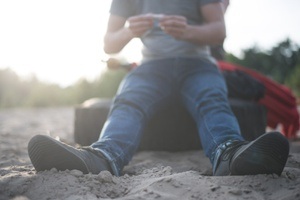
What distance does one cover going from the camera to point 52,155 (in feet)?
4.38

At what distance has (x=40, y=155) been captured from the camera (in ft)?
4.40

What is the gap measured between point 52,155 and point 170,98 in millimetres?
927

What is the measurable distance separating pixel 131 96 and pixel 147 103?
10 centimetres

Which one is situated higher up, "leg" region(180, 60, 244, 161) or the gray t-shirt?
the gray t-shirt

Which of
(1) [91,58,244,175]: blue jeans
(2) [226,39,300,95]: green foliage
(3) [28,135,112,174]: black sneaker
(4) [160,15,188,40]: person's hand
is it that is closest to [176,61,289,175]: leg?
(1) [91,58,244,175]: blue jeans

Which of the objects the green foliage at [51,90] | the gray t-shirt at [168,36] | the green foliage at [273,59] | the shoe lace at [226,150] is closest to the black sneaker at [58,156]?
the shoe lace at [226,150]

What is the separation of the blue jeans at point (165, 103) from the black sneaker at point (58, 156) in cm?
11

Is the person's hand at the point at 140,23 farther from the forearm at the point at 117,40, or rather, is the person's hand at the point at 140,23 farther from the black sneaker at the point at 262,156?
the black sneaker at the point at 262,156

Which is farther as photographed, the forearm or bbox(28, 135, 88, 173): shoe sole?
the forearm

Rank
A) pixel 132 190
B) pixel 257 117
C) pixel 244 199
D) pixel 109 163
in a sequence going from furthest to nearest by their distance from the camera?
pixel 257 117, pixel 109 163, pixel 132 190, pixel 244 199

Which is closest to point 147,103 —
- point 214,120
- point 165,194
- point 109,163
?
point 214,120

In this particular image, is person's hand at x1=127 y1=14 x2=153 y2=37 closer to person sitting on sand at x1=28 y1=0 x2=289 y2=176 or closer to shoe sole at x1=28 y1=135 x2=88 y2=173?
person sitting on sand at x1=28 y1=0 x2=289 y2=176

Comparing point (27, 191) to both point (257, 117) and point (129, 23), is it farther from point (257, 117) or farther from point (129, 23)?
point (257, 117)

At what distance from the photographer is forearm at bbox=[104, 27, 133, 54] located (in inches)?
77.2
